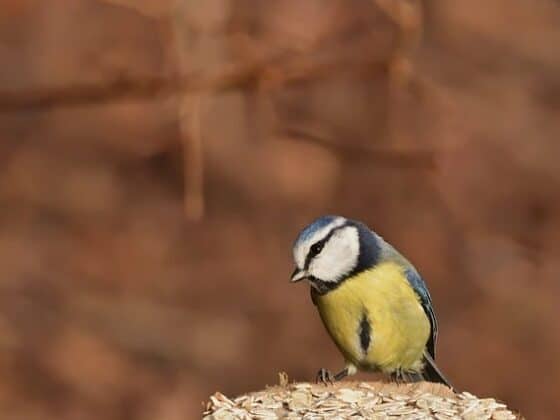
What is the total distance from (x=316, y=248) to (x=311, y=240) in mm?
22

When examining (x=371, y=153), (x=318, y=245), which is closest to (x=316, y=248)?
(x=318, y=245)

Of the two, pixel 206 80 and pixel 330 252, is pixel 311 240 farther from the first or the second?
pixel 206 80

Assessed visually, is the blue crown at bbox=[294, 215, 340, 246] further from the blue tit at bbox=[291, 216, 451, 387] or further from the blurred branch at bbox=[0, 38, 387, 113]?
the blurred branch at bbox=[0, 38, 387, 113]

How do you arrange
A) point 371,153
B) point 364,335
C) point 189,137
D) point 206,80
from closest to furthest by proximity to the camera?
point 364,335 < point 206,80 < point 189,137 < point 371,153

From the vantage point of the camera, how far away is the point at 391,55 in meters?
6.68

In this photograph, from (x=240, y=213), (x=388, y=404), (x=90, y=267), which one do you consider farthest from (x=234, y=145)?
(x=388, y=404)

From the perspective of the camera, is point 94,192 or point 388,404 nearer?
point 388,404

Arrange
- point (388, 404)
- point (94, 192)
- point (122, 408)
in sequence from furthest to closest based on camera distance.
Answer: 1. point (94, 192)
2. point (122, 408)
3. point (388, 404)

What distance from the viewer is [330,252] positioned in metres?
3.44

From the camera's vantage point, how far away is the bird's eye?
343 centimetres

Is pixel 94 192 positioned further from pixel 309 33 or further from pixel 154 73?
pixel 309 33

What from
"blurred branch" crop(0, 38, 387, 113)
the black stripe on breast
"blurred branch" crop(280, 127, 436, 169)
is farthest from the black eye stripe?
"blurred branch" crop(280, 127, 436, 169)

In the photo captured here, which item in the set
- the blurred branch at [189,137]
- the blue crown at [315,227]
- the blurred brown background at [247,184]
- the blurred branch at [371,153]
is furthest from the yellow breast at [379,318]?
the blurred branch at [371,153]

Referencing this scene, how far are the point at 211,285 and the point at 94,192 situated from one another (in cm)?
79
